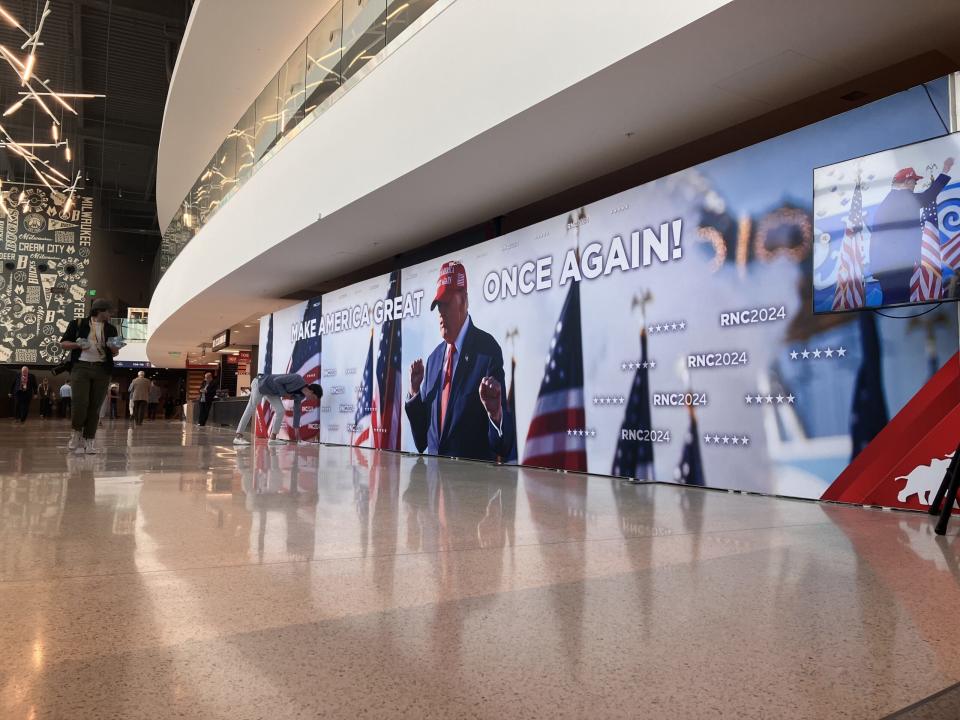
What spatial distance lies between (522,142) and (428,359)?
414 centimetres

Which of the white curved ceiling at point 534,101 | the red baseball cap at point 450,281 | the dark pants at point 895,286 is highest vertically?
the white curved ceiling at point 534,101

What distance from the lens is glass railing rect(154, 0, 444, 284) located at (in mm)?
7785

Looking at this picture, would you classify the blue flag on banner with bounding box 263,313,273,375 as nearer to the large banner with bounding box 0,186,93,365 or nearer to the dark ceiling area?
the dark ceiling area

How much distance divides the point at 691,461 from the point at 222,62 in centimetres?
1144

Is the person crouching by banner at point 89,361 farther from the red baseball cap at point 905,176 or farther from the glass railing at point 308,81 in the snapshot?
the red baseball cap at point 905,176

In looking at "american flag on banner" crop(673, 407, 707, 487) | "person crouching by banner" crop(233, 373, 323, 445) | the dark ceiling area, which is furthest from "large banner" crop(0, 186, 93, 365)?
"american flag on banner" crop(673, 407, 707, 487)

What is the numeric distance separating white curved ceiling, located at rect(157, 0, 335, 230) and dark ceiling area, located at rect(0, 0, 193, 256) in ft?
8.23

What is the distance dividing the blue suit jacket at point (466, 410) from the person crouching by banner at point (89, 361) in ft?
13.0

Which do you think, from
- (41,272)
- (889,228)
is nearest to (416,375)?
(889,228)

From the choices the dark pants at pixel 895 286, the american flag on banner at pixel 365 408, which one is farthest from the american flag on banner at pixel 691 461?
the american flag on banner at pixel 365 408

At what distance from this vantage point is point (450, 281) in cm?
937

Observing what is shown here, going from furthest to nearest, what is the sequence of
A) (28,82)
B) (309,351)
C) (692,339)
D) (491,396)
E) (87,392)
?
(28,82) < (309,351) < (491,396) < (87,392) < (692,339)

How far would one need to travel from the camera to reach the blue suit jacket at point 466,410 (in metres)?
8.22

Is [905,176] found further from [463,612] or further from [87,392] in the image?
[87,392]
